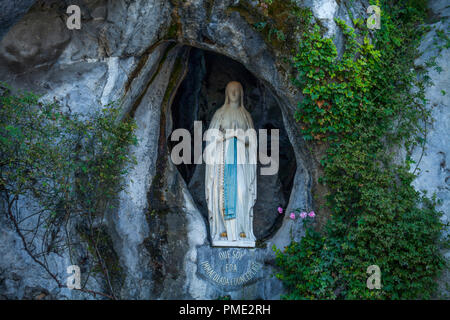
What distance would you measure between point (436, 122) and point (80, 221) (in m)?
4.50

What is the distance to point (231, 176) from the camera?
6.58 metres

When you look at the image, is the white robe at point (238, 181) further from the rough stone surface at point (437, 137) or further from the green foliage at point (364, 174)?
the rough stone surface at point (437, 137)

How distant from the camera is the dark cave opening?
704cm

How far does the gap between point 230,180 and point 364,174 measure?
183 cm

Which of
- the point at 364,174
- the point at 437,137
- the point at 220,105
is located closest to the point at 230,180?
the point at 220,105

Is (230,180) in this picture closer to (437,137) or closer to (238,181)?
(238,181)

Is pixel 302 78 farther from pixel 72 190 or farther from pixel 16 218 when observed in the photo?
pixel 16 218

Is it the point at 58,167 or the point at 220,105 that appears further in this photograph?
the point at 220,105

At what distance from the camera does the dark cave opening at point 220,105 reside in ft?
23.1

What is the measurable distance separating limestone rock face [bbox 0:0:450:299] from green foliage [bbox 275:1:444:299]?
288 mm

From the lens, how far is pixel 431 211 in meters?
5.36

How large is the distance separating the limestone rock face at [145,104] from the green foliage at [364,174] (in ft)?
0.94

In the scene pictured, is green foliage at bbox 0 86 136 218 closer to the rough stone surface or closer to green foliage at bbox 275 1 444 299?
green foliage at bbox 275 1 444 299
